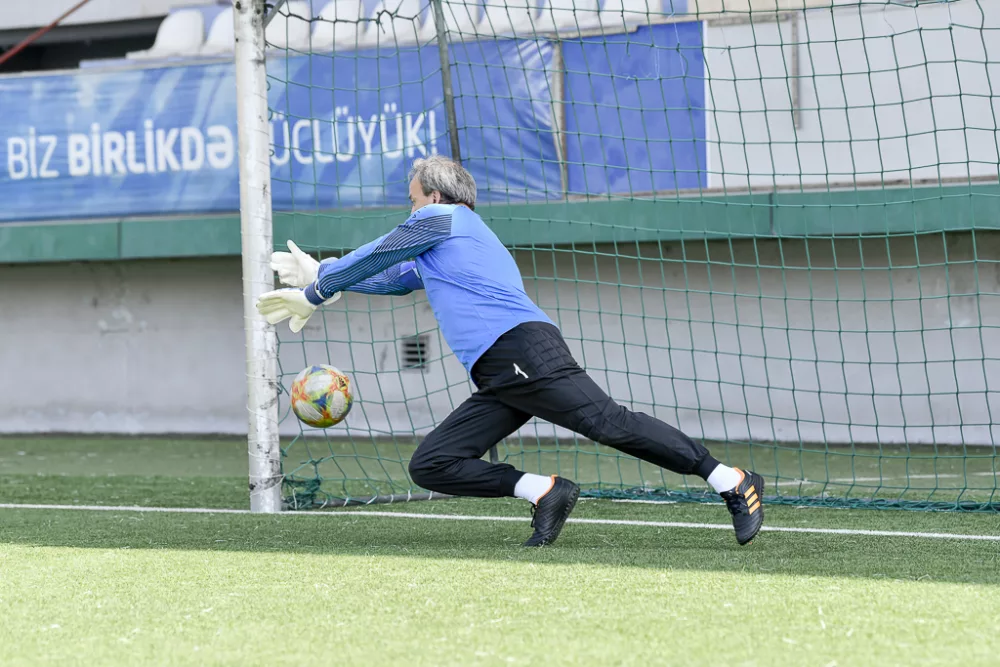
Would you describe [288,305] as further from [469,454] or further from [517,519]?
[517,519]

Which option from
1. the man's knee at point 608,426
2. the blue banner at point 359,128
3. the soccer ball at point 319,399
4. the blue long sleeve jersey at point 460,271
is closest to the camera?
the man's knee at point 608,426

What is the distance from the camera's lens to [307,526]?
5395mm

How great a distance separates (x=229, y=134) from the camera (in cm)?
1105

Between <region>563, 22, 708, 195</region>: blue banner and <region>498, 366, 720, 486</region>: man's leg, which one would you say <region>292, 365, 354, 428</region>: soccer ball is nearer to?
<region>498, 366, 720, 486</region>: man's leg

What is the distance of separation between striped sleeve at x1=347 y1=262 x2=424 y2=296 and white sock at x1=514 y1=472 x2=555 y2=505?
38.8 inches

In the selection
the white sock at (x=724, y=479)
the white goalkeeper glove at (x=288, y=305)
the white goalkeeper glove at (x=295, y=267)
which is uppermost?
the white goalkeeper glove at (x=295, y=267)

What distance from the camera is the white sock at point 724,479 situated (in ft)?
14.9

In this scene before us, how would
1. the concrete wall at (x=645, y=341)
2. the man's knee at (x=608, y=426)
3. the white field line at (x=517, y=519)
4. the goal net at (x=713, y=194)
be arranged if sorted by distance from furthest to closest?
the concrete wall at (x=645, y=341) → the goal net at (x=713, y=194) → the white field line at (x=517, y=519) → the man's knee at (x=608, y=426)

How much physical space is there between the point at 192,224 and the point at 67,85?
1.90 metres

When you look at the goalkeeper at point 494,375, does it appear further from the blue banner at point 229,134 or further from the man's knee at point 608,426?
the blue banner at point 229,134

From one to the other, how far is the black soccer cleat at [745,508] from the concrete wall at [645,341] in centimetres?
377

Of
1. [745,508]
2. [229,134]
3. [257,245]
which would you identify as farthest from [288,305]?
[229,134]

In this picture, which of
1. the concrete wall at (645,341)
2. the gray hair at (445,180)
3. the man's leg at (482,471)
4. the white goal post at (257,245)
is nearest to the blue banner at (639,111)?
the concrete wall at (645,341)

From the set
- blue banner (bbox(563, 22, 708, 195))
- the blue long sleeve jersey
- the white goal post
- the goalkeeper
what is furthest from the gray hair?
blue banner (bbox(563, 22, 708, 195))
